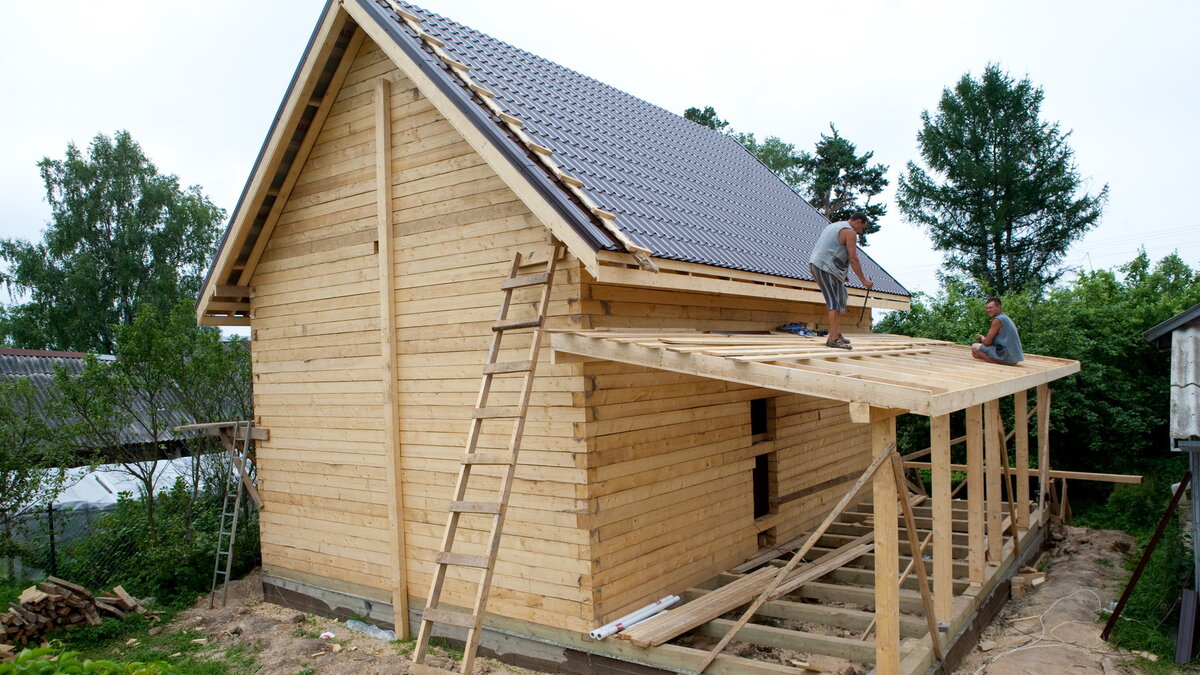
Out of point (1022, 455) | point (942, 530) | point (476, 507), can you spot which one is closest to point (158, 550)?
point (476, 507)

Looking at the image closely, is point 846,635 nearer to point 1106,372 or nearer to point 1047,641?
point 1047,641

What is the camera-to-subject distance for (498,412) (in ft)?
22.6

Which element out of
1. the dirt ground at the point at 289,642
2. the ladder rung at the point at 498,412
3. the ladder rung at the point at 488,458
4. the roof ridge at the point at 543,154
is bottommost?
the dirt ground at the point at 289,642

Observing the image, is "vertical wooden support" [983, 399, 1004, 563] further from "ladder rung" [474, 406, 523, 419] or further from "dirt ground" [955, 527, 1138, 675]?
"ladder rung" [474, 406, 523, 419]

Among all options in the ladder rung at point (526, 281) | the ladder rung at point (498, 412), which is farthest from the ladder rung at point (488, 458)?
the ladder rung at point (526, 281)

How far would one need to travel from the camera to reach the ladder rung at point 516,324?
23.9 feet

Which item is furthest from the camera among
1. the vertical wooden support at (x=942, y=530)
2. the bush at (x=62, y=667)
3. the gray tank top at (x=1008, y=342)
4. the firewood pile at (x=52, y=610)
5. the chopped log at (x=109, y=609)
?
the chopped log at (x=109, y=609)

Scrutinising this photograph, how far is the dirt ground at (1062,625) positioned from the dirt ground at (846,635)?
0.4 inches

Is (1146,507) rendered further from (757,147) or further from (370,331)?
(757,147)

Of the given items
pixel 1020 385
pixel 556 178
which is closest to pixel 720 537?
pixel 1020 385

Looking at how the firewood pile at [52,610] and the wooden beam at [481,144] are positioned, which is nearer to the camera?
the wooden beam at [481,144]

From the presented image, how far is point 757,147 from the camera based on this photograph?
1743 inches

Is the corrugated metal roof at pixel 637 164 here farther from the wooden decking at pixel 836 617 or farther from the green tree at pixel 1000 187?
the green tree at pixel 1000 187

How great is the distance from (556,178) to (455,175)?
1611 mm
